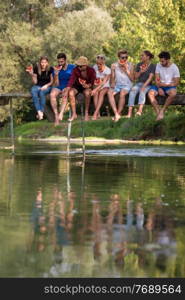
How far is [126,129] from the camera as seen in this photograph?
62031 millimetres

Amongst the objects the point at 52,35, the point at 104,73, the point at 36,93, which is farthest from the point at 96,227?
the point at 52,35

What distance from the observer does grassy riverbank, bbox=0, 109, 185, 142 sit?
56781mm

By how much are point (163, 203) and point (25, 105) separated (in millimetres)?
65052

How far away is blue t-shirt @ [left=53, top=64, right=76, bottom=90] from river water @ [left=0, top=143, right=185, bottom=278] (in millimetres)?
8173

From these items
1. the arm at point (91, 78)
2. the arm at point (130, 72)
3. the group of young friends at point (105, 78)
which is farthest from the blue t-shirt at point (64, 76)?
the arm at point (130, 72)

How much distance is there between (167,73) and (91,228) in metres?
15.9

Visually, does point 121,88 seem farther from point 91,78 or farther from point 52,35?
point 52,35

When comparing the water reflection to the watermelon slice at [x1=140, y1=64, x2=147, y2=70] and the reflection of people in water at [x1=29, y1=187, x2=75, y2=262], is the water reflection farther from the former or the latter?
the watermelon slice at [x1=140, y1=64, x2=147, y2=70]

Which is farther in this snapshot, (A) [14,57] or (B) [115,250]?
(A) [14,57]

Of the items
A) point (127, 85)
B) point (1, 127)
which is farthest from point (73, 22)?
point (127, 85)

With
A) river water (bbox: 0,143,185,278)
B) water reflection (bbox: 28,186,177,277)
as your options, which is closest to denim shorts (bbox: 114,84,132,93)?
river water (bbox: 0,143,185,278)

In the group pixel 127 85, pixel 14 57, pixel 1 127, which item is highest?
pixel 127 85

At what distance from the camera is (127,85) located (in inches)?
1070

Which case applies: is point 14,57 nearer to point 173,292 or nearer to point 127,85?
point 127,85
